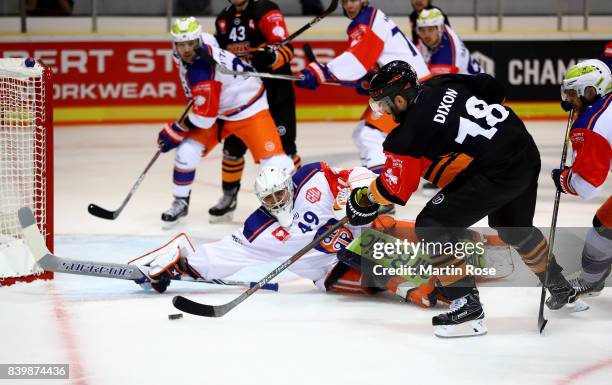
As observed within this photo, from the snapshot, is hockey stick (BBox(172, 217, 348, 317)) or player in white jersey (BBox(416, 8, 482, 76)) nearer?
hockey stick (BBox(172, 217, 348, 317))

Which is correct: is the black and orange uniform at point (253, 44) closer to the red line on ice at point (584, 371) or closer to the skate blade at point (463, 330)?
the skate blade at point (463, 330)

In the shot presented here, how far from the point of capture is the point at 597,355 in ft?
11.3

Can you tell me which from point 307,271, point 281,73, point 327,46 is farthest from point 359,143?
point 327,46

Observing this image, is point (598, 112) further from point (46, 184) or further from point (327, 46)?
point (327, 46)

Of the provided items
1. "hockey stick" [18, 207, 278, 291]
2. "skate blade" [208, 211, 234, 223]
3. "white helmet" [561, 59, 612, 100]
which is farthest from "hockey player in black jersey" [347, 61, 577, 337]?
"skate blade" [208, 211, 234, 223]

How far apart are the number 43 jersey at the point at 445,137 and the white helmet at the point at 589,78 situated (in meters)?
0.26

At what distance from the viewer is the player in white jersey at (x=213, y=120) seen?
5.44m

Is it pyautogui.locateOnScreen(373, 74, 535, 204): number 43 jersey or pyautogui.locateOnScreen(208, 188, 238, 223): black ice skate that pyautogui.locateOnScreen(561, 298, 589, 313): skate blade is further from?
pyautogui.locateOnScreen(208, 188, 238, 223): black ice skate

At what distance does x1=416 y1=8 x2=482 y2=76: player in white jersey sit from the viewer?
6.57m

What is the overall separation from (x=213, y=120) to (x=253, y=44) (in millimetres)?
759

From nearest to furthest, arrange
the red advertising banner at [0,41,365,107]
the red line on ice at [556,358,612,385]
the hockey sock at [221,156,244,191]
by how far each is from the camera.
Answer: the red line on ice at [556,358,612,385], the hockey sock at [221,156,244,191], the red advertising banner at [0,41,365,107]

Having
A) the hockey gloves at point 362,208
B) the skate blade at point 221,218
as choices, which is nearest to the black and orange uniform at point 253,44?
the skate blade at point 221,218

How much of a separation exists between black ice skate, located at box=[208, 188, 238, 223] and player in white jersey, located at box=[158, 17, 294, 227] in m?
0.17

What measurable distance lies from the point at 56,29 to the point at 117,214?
378 cm
